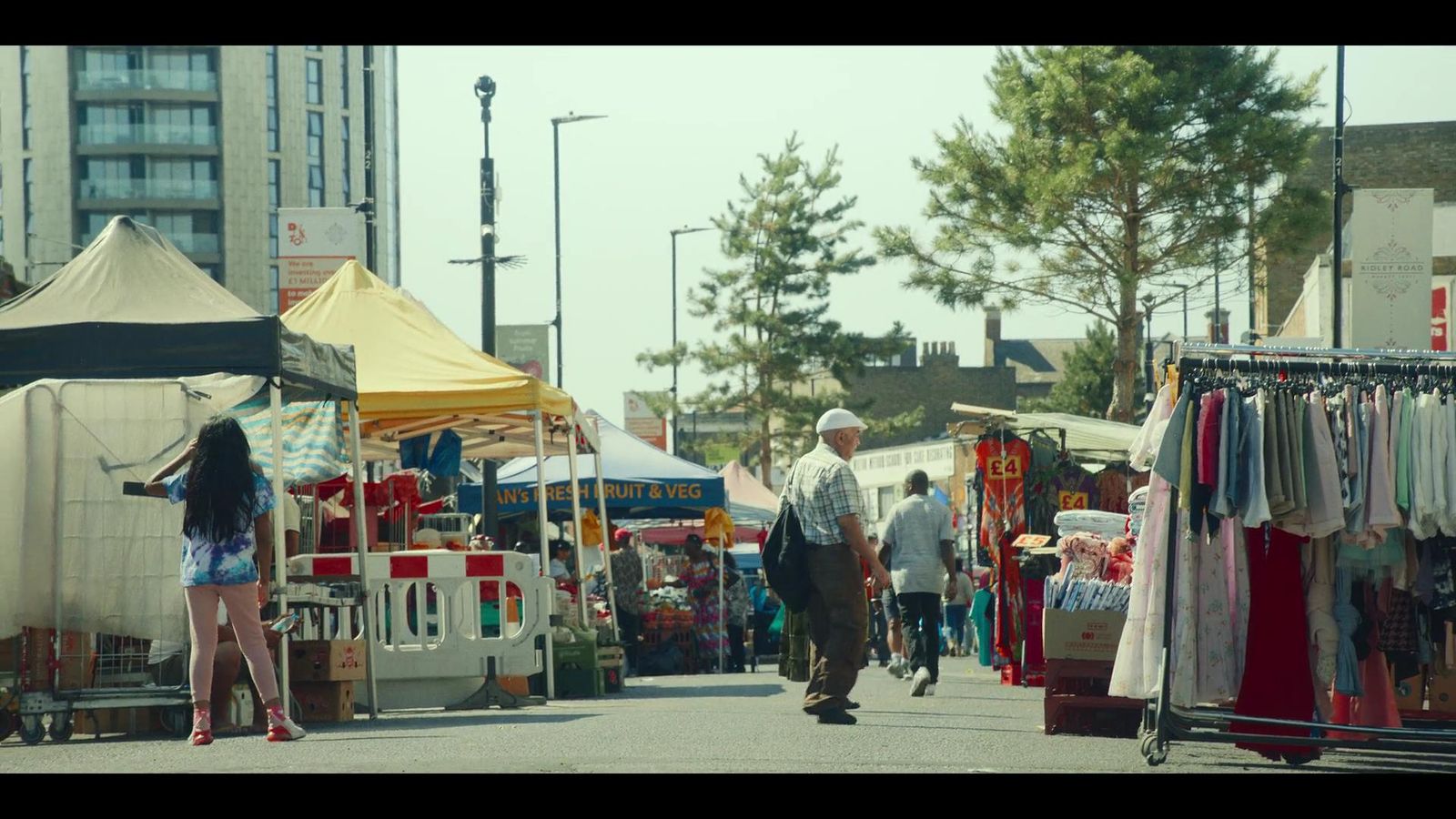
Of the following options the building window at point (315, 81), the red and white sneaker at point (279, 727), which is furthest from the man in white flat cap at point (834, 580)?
the building window at point (315, 81)

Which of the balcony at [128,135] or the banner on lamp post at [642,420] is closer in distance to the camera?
the banner on lamp post at [642,420]

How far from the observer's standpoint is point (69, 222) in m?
94.5

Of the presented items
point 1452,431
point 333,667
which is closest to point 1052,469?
point 333,667

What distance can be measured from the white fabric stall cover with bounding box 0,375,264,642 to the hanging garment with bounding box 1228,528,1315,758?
6.11 m

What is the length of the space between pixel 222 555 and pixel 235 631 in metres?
0.45

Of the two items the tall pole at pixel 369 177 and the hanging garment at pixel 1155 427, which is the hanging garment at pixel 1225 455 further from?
the tall pole at pixel 369 177

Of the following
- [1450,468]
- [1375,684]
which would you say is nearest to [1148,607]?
[1375,684]

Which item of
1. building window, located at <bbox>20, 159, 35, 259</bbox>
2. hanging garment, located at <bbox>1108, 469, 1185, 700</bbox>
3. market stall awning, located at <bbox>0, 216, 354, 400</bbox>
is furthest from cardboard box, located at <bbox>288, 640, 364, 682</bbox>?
building window, located at <bbox>20, 159, 35, 259</bbox>

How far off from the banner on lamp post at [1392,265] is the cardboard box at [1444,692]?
14042mm

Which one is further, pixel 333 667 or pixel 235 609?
pixel 333 667

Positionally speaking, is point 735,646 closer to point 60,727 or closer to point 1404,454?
point 60,727

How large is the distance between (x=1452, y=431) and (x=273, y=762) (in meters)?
5.63

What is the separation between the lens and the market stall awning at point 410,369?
15266mm
